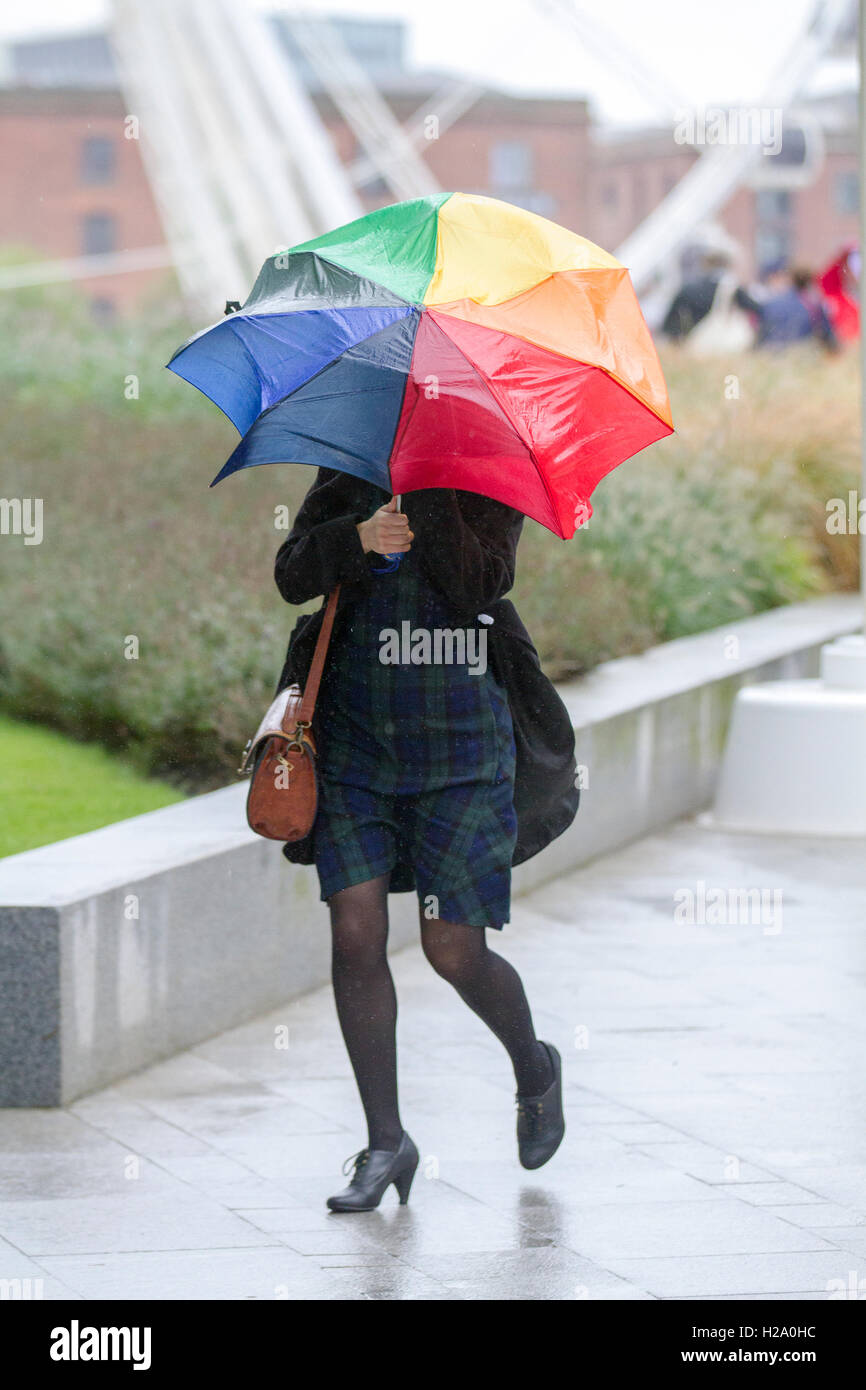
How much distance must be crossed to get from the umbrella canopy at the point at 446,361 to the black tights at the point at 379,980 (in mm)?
836

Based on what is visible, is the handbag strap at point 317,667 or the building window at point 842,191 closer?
the handbag strap at point 317,667

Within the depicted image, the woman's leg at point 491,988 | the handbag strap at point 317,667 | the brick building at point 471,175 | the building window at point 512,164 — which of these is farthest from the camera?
Answer: the building window at point 512,164

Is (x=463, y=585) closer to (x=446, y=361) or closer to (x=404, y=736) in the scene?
(x=404, y=736)

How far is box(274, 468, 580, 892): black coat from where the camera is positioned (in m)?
3.55

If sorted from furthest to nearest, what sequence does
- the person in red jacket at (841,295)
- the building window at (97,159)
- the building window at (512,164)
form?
the building window at (512,164) < the building window at (97,159) < the person in red jacket at (841,295)

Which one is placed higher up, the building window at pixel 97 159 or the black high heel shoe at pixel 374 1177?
the building window at pixel 97 159

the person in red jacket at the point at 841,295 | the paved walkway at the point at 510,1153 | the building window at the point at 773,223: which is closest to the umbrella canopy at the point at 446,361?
the paved walkway at the point at 510,1153

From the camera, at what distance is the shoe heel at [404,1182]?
3.86m

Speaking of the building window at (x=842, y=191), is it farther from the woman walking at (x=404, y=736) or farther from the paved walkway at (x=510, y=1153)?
the woman walking at (x=404, y=736)

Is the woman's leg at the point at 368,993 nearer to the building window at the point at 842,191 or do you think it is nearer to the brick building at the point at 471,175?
the brick building at the point at 471,175

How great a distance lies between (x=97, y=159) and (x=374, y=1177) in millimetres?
76542

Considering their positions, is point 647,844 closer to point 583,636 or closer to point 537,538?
point 583,636

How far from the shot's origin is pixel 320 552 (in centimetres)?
356

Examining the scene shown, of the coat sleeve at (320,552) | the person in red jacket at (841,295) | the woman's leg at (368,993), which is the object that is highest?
the person in red jacket at (841,295)
